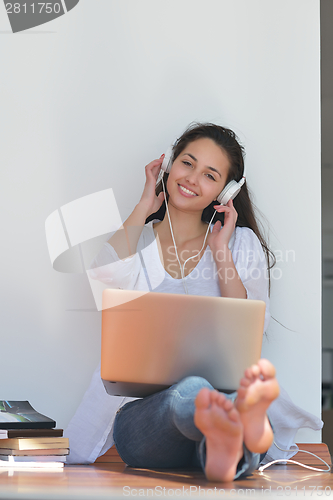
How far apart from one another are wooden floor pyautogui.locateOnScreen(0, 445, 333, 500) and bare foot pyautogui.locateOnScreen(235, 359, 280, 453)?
0.10m

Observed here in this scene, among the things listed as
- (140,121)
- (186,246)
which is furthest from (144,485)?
(140,121)

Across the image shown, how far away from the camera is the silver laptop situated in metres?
1.18

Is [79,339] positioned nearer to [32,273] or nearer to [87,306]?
[87,306]

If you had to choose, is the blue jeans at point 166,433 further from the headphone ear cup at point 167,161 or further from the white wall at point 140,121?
the headphone ear cup at point 167,161

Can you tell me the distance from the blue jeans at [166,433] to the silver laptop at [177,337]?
0.04 meters

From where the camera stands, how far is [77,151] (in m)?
2.09

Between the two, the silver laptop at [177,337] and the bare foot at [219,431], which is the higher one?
the silver laptop at [177,337]

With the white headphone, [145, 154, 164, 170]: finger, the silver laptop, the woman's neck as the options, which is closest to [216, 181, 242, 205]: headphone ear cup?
the white headphone

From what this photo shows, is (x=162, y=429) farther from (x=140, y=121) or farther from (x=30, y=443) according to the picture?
(x=140, y=121)

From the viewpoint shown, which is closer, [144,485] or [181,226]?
[144,485]

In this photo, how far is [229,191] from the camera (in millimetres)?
1867

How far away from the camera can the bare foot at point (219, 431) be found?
99cm

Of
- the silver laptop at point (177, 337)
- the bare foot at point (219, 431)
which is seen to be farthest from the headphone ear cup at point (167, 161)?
the bare foot at point (219, 431)

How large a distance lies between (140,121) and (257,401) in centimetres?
140
